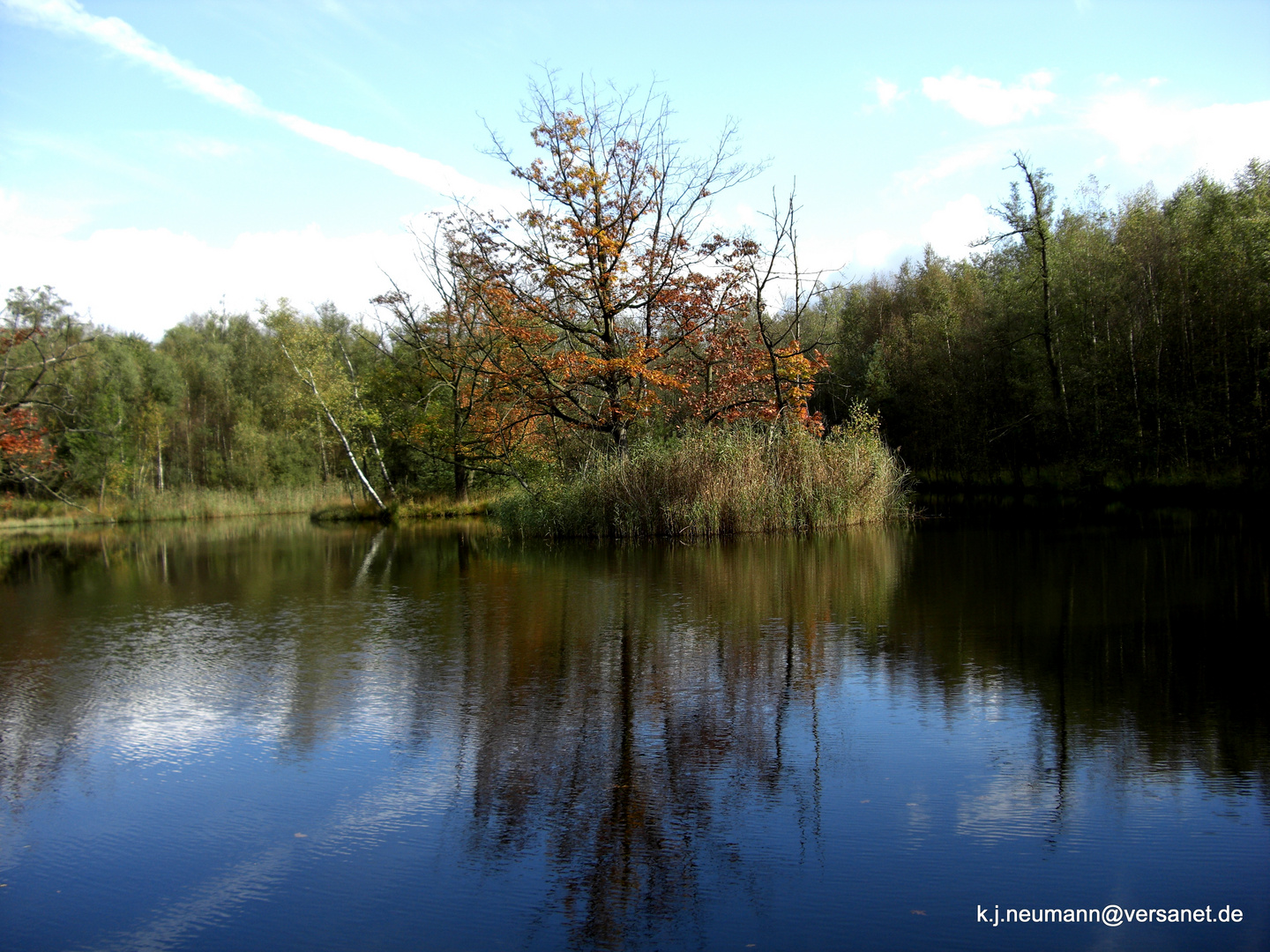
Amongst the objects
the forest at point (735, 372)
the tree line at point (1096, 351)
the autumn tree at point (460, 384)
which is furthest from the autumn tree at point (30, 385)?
the tree line at point (1096, 351)

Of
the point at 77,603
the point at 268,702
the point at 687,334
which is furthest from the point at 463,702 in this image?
the point at 687,334

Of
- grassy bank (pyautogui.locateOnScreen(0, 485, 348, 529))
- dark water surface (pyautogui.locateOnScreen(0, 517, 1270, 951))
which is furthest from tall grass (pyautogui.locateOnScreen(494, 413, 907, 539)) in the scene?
grassy bank (pyautogui.locateOnScreen(0, 485, 348, 529))

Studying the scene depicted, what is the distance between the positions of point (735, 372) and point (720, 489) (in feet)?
15.7

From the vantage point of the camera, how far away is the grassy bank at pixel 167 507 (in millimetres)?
32469

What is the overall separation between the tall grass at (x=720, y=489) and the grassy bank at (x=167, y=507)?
1707 centimetres

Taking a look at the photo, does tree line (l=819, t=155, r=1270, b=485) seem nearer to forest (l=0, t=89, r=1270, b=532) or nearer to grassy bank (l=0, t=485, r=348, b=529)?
forest (l=0, t=89, r=1270, b=532)

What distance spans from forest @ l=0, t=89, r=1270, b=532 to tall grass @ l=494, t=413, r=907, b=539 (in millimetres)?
81

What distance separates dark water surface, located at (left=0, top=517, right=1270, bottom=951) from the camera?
9.25ft

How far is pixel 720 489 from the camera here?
15812 mm

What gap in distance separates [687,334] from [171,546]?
A: 41.6 feet

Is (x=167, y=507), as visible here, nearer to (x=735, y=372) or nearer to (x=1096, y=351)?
(x=735, y=372)

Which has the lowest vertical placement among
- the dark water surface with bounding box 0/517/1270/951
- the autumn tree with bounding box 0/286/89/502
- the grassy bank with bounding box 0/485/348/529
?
the dark water surface with bounding box 0/517/1270/951

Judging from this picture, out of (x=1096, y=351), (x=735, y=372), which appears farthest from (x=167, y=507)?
(x=1096, y=351)

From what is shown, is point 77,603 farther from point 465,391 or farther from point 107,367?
point 107,367
